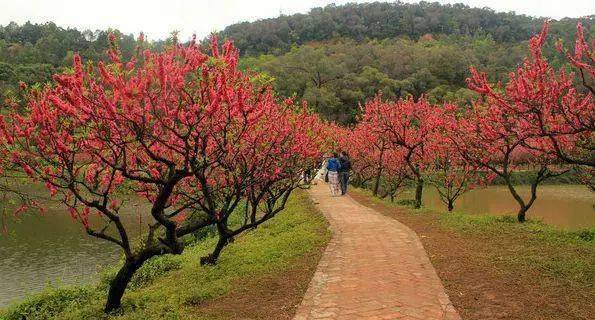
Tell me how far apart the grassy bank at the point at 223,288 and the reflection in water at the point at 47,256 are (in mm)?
2827

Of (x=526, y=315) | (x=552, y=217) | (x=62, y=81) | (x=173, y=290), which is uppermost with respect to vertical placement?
(x=62, y=81)

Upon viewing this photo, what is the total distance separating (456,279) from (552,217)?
84.4ft

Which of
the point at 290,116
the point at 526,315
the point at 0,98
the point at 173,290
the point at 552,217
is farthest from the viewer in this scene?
the point at 0,98

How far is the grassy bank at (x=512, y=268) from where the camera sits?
7.92 m

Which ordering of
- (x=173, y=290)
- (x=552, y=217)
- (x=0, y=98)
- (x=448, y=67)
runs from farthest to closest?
(x=448, y=67), (x=0, y=98), (x=552, y=217), (x=173, y=290)

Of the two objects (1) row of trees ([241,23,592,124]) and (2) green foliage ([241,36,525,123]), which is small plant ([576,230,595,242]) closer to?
(2) green foliage ([241,36,525,123])

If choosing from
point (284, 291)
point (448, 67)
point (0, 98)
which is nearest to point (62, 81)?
point (284, 291)

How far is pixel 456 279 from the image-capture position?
9.61 meters

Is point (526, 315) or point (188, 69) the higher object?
point (188, 69)

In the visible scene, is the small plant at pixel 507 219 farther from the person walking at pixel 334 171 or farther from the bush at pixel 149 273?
the bush at pixel 149 273

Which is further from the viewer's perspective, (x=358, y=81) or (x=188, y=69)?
(x=358, y=81)

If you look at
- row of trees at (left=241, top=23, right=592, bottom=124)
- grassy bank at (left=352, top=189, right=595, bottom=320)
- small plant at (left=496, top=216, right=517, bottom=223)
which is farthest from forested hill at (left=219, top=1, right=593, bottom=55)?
grassy bank at (left=352, top=189, right=595, bottom=320)

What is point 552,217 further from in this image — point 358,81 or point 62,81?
point 358,81

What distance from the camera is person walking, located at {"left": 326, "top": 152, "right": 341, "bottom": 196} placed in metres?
→ 25.6
